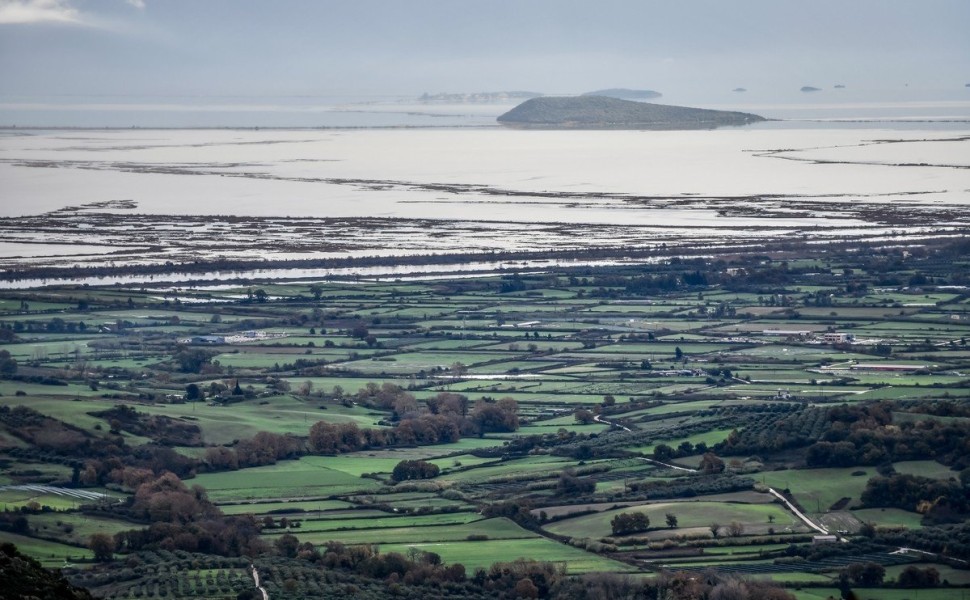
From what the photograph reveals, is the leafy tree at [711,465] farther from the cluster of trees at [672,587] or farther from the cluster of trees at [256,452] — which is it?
the cluster of trees at [256,452]

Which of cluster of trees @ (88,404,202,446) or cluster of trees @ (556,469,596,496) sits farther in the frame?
cluster of trees @ (88,404,202,446)

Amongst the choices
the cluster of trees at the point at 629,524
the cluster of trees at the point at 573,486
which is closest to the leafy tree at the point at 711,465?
the cluster of trees at the point at 573,486

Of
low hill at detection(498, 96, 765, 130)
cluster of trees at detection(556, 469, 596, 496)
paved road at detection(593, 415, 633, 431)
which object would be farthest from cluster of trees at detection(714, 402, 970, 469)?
low hill at detection(498, 96, 765, 130)

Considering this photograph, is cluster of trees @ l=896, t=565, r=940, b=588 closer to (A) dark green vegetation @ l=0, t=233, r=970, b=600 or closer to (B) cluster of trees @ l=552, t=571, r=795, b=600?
(A) dark green vegetation @ l=0, t=233, r=970, b=600

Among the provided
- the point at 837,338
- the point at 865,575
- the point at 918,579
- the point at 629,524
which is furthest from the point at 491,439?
the point at 837,338

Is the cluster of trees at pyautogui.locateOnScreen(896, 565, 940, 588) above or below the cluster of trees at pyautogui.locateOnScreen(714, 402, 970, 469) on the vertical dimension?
below

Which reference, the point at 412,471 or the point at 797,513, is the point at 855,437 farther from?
the point at 412,471

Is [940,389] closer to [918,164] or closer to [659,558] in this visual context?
[659,558]
